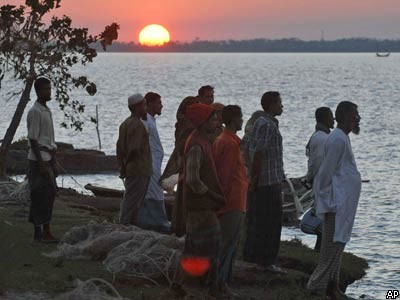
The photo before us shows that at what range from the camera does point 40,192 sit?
11.8 meters

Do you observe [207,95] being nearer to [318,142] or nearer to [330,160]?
[318,142]

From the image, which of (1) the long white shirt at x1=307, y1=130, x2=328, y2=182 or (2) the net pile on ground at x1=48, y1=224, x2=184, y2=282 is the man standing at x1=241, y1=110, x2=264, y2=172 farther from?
(1) the long white shirt at x1=307, y1=130, x2=328, y2=182

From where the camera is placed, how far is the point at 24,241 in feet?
38.1

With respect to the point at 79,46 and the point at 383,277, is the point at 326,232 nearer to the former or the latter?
the point at 383,277

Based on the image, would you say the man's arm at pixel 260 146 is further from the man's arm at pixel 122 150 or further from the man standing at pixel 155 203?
the man standing at pixel 155 203

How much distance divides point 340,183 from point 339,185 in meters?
0.02

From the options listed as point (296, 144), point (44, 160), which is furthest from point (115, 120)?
point (44, 160)

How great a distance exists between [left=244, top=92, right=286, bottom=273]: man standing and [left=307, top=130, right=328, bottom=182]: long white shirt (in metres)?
1.43

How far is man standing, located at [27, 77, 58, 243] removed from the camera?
455 inches

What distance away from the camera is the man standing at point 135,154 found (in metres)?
12.4

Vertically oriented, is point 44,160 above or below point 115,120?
above

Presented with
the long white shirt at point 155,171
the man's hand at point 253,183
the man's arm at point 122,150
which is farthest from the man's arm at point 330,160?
the long white shirt at point 155,171

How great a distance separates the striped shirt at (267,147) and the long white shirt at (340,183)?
86 centimetres

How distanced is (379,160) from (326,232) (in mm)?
30229
